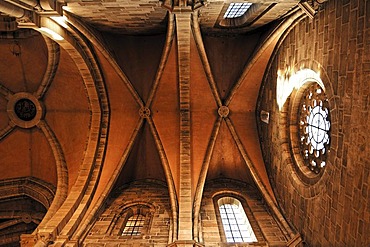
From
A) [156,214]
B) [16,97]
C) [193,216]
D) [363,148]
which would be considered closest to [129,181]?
[156,214]

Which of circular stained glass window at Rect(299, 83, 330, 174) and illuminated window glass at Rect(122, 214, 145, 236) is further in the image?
illuminated window glass at Rect(122, 214, 145, 236)

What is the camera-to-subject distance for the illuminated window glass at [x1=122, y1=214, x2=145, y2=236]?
9.15 m

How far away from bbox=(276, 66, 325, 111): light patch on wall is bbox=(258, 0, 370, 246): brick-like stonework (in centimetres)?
25

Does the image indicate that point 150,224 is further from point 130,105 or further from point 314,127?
point 314,127

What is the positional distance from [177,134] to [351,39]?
6.84 metres

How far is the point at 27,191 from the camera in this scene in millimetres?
11680

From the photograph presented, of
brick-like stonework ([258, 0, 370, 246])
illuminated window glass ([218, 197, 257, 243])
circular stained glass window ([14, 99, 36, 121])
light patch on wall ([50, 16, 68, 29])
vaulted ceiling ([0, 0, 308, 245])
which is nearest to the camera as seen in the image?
brick-like stonework ([258, 0, 370, 246])

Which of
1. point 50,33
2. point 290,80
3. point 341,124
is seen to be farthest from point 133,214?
point 341,124

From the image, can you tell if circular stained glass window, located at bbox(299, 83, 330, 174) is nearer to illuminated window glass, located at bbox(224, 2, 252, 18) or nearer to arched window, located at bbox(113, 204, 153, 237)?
illuminated window glass, located at bbox(224, 2, 252, 18)

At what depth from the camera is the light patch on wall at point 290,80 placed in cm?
719

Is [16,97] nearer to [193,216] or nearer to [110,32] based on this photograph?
[110,32]

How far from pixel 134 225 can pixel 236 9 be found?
7608mm

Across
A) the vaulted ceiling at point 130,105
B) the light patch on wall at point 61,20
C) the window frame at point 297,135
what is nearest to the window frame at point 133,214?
the vaulted ceiling at point 130,105

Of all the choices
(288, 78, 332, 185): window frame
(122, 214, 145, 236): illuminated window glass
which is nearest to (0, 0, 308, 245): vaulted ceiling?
(122, 214, 145, 236): illuminated window glass
